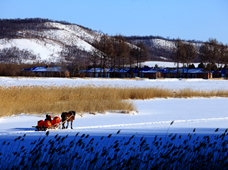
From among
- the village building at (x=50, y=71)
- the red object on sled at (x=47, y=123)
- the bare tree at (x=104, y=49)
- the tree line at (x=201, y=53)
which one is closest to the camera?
the red object on sled at (x=47, y=123)

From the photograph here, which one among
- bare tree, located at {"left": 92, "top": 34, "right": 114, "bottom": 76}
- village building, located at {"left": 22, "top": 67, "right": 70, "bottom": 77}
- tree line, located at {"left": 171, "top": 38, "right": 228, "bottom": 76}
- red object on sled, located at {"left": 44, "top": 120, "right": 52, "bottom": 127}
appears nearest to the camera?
red object on sled, located at {"left": 44, "top": 120, "right": 52, "bottom": 127}

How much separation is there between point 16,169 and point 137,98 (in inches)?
688

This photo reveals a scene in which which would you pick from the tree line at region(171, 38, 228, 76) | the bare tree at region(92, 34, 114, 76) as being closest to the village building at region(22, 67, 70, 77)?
the bare tree at region(92, 34, 114, 76)

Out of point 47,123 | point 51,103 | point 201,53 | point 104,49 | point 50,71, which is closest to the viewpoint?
point 47,123

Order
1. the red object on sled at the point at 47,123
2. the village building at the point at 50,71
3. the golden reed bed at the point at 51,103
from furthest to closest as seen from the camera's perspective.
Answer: the village building at the point at 50,71, the golden reed bed at the point at 51,103, the red object on sled at the point at 47,123

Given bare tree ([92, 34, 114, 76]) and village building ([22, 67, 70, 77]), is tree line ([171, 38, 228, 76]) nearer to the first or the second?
bare tree ([92, 34, 114, 76])

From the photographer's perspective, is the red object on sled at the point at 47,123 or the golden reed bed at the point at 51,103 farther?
the golden reed bed at the point at 51,103

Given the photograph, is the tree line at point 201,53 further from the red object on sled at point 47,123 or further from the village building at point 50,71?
the red object on sled at point 47,123

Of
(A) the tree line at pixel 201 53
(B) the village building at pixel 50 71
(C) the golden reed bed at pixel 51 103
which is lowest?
(C) the golden reed bed at pixel 51 103

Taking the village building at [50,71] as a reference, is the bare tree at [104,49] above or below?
above

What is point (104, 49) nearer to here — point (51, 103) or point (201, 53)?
point (201, 53)

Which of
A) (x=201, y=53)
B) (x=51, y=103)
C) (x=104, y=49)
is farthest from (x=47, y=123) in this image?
(x=201, y=53)

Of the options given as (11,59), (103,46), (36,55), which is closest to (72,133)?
(103,46)

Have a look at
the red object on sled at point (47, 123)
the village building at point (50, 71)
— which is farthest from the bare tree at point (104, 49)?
the red object on sled at point (47, 123)
